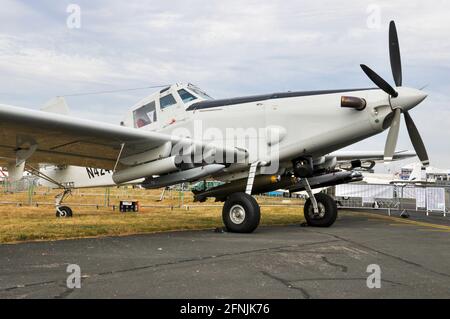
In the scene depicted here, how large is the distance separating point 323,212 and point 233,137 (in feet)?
11.4

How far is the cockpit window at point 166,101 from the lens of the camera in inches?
427

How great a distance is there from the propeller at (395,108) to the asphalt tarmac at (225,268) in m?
2.36

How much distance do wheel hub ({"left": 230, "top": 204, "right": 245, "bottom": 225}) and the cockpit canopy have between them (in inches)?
121

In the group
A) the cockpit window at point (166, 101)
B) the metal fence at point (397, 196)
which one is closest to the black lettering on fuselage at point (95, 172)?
the cockpit window at point (166, 101)

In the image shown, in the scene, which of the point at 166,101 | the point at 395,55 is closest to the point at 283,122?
the point at 395,55

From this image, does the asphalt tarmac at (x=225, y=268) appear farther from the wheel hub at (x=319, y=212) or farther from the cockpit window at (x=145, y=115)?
the cockpit window at (x=145, y=115)

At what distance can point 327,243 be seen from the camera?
765 centimetres

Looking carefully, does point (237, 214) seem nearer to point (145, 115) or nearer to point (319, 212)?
point (319, 212)

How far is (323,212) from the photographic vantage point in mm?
11320

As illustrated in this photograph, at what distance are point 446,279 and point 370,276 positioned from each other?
85 cm

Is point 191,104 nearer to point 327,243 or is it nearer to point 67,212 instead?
point 327,243

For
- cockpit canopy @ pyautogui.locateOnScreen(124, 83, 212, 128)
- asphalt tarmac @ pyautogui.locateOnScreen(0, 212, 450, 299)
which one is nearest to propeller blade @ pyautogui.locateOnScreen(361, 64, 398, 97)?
asphalt tarmac @ pyautogui.locateOnScreen(0, 212, 450, 299)
